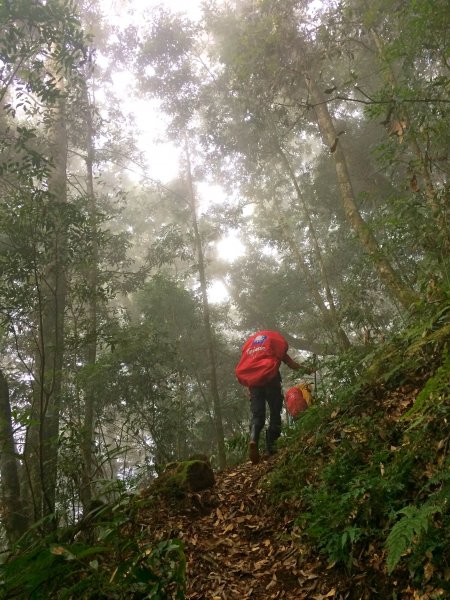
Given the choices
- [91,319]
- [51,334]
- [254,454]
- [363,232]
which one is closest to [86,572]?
[254,454]

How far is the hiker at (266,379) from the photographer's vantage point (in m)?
6.06

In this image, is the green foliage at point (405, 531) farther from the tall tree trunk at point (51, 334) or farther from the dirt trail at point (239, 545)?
the tall tree trunk at point (51, 334)

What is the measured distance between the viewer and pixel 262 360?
20.1 ft

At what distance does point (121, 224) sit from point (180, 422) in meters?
18.0

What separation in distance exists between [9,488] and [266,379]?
329 centimetres

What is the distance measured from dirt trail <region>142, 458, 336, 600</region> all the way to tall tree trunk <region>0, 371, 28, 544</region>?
56.0 inches

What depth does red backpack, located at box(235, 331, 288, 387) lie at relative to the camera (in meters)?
6.05

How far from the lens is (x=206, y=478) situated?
507 cm

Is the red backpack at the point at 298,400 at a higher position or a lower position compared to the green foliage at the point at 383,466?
higher

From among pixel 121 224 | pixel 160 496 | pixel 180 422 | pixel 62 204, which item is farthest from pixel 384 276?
pixel 121 224

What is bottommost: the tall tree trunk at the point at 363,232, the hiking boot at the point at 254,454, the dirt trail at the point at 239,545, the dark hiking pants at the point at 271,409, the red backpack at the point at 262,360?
the dirt trail at the point at 239,545

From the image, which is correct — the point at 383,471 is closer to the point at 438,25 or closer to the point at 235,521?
the point at 235,521

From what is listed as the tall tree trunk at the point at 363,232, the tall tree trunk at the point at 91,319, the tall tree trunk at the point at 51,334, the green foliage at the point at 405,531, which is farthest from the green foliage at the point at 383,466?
the tall tree trunk at the point at 51,334

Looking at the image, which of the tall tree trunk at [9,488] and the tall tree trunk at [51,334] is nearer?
the tall tree trunk at [9,488]
